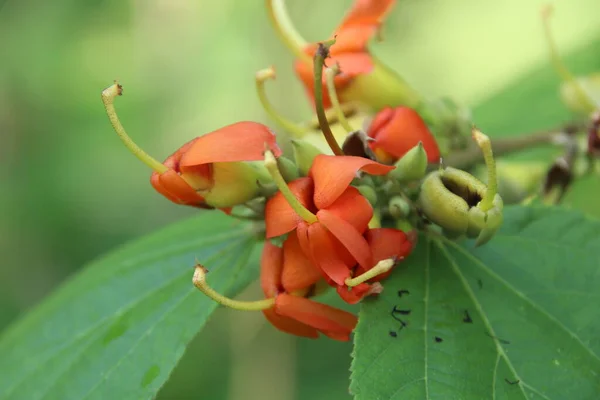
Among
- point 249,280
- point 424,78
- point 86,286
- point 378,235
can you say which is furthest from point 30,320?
point 424,78

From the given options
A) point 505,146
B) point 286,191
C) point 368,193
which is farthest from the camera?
point 505,146

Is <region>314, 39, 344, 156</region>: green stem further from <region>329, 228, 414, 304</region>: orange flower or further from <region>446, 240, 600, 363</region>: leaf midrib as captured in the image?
<region>446, 240, 600, 363</region>: leaf midrib

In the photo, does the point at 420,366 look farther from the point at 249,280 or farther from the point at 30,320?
the point at 30,320

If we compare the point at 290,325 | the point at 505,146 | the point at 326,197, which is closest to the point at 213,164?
the point at 326,197

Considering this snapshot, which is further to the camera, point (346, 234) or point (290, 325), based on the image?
point (290, 325)

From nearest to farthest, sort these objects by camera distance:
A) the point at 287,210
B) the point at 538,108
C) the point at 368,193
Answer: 1. the point at 287,210
2. the point at 368,193
3. the point at 538,108

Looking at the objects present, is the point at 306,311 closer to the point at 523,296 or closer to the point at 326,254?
the point at 326,254
